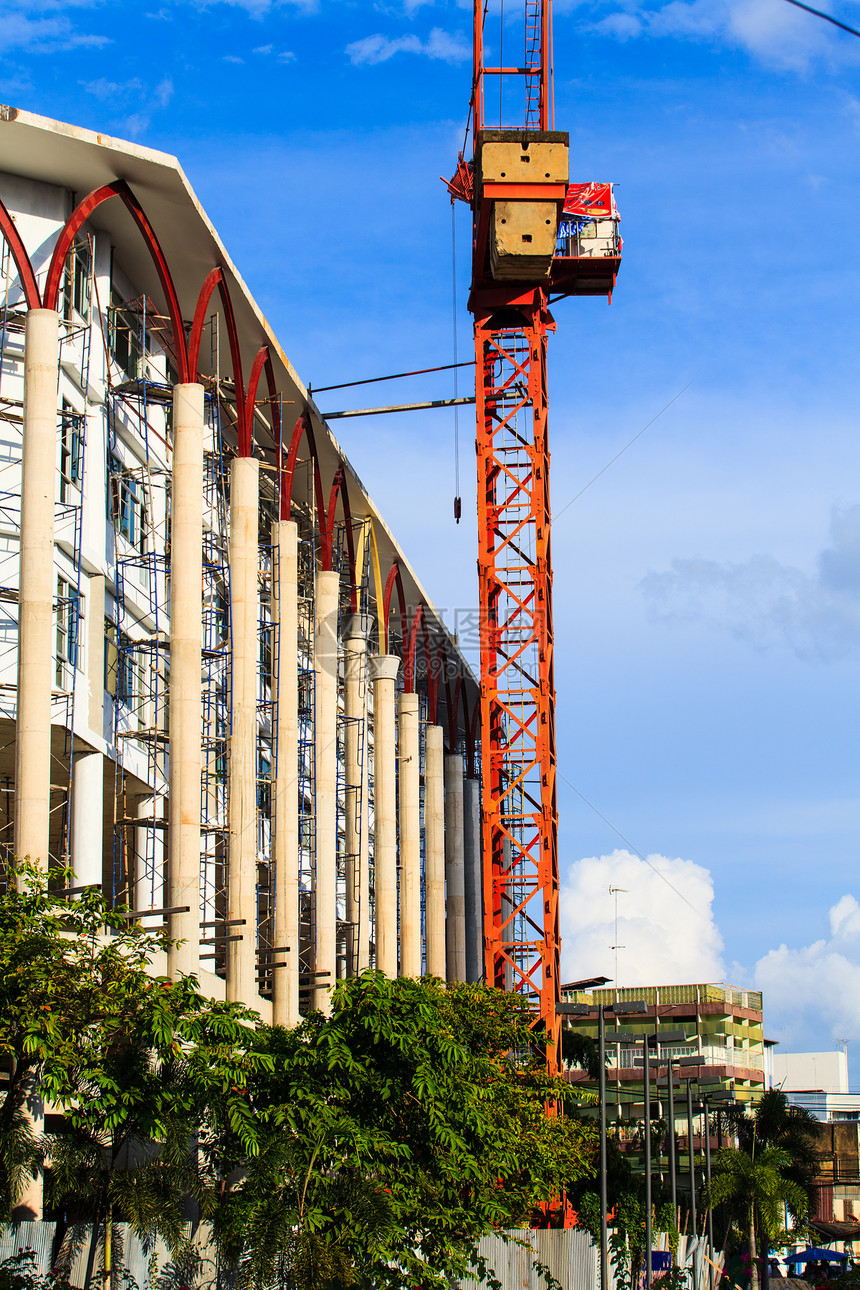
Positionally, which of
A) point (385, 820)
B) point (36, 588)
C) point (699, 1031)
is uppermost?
point (36, 588)

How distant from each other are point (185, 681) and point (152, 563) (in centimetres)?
786

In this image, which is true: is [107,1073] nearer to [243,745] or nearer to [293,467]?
[243,745]

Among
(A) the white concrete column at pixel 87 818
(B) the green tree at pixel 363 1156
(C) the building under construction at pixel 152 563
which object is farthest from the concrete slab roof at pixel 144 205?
(B) the green tree at pixel 363 1156

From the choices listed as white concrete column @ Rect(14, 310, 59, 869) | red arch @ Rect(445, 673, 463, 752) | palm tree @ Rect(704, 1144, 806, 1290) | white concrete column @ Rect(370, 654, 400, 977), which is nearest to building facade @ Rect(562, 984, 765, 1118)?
red arch @ Rect(445, 673, 463, 752)

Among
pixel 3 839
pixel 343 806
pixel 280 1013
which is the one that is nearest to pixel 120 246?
pixel 3 839

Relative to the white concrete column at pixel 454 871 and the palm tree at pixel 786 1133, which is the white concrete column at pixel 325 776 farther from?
the white concrete column at pixel 454 871

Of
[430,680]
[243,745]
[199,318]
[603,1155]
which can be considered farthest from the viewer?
[430,680]

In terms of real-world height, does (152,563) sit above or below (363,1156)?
above

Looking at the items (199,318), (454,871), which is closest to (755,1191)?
(199,318)

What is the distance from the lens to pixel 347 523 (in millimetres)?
70625

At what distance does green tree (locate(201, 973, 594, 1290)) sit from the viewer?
24.5 metres

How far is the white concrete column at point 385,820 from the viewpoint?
71875 mm

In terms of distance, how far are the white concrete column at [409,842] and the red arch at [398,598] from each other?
5.11 meters

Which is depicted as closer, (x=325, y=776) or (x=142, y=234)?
(x=142, y=234)
